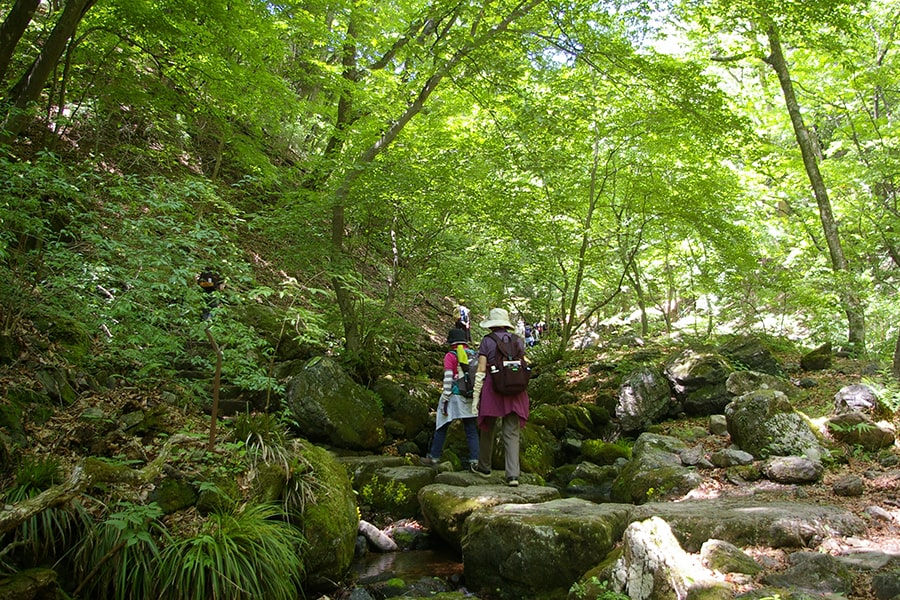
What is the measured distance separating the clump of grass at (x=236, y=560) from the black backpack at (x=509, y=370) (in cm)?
288

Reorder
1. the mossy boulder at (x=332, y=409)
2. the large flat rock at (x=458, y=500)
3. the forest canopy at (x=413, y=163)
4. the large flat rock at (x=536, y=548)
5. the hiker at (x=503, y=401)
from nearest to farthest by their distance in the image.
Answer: the large flat rock at (x=536, y=548)
the forest canopy at (x=413, y=163)
the large flat rock at (x=458, y=500)
the hiker at (x=503, y=401)
the mossy boulder at (x=332, y=409)

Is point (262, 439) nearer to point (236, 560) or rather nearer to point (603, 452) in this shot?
point (236, 560)

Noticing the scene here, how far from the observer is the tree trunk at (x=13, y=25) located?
18.7 ft

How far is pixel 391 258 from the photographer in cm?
1048

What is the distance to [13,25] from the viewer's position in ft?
18.9

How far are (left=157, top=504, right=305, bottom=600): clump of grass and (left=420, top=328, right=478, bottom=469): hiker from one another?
355cm

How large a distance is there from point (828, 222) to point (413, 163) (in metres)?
8.77

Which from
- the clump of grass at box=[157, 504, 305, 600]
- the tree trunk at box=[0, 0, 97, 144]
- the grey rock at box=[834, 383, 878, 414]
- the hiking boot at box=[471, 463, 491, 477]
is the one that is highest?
the tree trunk at box=[0, 0, 97, 144]

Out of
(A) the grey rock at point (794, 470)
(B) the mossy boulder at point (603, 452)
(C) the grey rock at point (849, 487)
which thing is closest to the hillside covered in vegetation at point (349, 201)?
(A) the grey rock at point (794, 470)

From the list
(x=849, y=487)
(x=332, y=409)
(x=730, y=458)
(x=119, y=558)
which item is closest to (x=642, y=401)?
(x=730, y=458)

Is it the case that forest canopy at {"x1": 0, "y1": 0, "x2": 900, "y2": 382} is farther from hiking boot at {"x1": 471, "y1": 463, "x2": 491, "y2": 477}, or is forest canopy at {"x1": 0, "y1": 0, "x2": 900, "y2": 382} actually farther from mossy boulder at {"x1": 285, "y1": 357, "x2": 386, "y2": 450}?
hiking boot at {"x1": 471, "y1": 463, "x2": 491, "y2": 477}

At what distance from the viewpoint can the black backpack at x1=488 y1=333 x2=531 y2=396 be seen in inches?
241

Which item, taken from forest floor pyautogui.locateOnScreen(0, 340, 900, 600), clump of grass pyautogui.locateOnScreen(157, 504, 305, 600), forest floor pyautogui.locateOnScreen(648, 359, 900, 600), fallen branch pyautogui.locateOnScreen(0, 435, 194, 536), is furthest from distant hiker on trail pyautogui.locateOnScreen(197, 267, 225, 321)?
forest floor pyautogui.locateOnScreen(648, 359, 900, 600)

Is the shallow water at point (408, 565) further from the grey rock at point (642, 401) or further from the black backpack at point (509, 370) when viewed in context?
the grey rock at point (642, 401)
